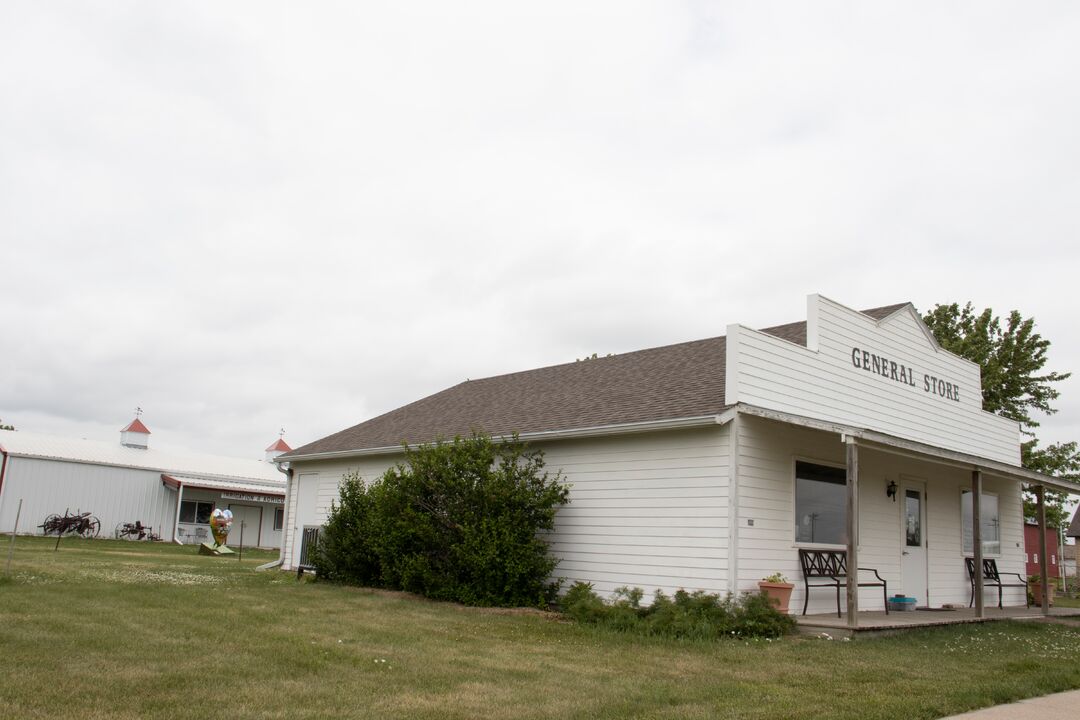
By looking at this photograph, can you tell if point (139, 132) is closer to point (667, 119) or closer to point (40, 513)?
point (667, 119)

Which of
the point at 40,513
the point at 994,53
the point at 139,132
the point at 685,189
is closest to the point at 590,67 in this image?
the point at 685,189

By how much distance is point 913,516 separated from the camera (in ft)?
51.8

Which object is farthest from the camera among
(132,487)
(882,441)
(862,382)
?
(132,487)

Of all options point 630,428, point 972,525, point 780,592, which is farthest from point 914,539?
point 630,428

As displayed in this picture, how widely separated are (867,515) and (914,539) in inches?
75.0

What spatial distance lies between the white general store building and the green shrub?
15.7 inches

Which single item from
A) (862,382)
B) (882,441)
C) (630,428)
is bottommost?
(882,441)

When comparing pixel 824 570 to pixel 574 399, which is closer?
pixel 824 570

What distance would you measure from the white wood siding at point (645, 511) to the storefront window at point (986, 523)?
7623 mm

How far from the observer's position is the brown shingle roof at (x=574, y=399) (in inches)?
549

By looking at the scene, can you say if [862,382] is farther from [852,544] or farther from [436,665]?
[436,665]

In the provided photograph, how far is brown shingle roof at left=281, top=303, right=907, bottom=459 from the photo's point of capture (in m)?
13.9

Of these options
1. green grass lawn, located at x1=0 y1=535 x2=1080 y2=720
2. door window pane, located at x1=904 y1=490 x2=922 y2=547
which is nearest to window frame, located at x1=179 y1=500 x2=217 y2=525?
green grass lawn, located at x1=0 y1=535 x2=1080 y2=720

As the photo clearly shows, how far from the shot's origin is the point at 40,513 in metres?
33.3
